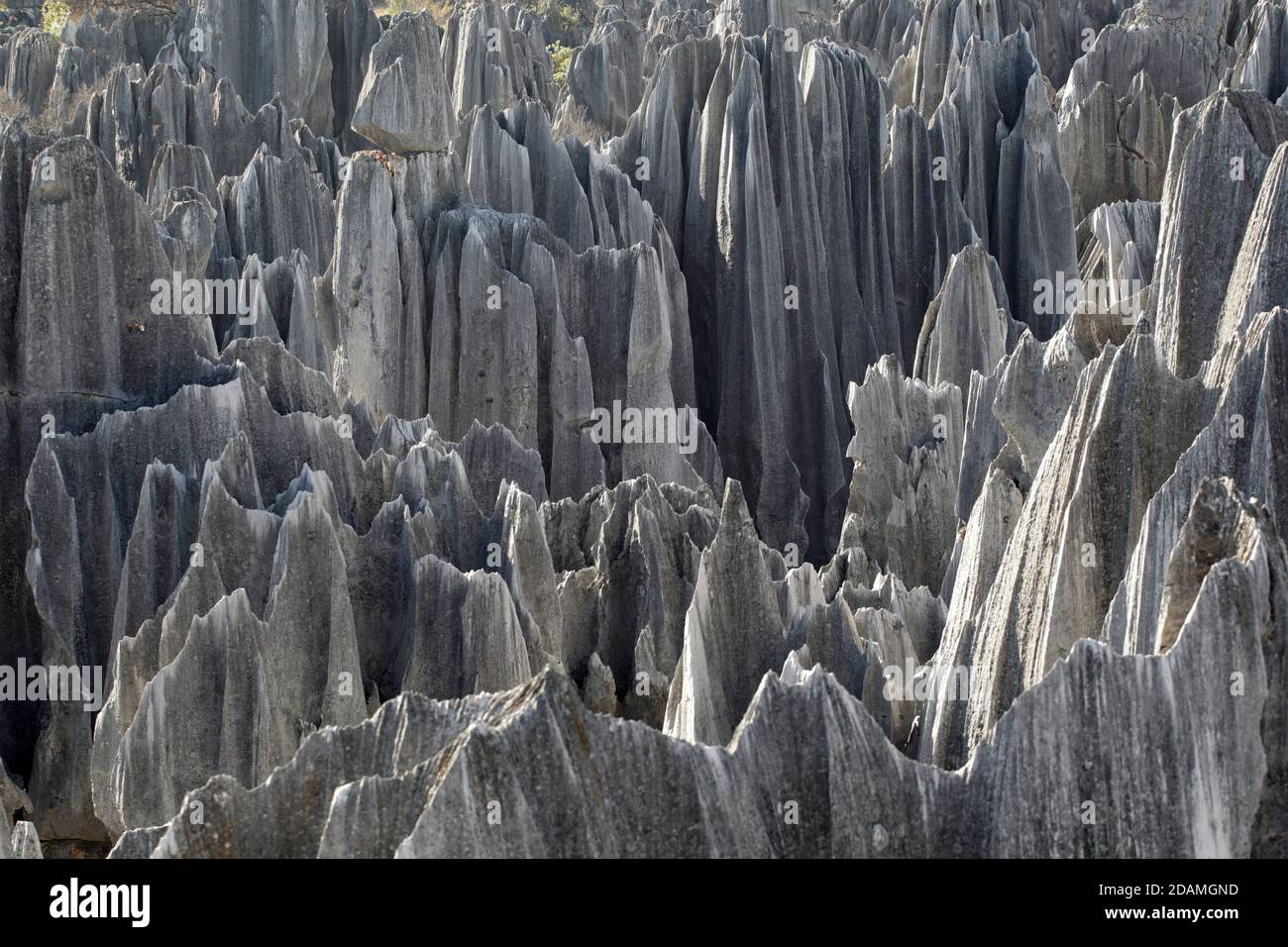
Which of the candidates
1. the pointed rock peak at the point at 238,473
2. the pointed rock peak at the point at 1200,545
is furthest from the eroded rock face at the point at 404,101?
the pointed rock peak at the point at 1200,545

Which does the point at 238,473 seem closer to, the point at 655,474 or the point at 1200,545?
the point at 1200,545

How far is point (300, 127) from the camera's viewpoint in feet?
92.2

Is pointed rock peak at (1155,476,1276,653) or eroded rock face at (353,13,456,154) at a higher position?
eroded rock face at (353,13,456,154)

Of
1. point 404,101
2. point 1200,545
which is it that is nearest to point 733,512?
point 1200,545

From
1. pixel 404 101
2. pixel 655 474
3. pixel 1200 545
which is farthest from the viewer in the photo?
pixel 404 101

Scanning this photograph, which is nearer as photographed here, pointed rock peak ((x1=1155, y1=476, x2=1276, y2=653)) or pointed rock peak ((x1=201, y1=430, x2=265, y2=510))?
pointed rock peak ((x1=1155, y1=476, x2=1276, y2=653))

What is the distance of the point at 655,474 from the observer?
20047mm

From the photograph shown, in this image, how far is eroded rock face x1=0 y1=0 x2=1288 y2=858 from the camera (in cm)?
521

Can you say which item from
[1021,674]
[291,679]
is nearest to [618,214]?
[291,679]

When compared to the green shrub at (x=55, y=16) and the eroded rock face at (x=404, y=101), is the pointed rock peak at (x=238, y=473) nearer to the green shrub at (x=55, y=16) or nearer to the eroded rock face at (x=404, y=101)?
the eroded rock face at (x=404, y=101)

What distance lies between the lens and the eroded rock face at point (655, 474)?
521cm

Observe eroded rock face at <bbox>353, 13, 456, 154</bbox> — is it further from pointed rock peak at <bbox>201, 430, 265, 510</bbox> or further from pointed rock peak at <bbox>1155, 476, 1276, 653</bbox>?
pointed rock peak at <bbox>1155, 476, 1276, 653</bbox>

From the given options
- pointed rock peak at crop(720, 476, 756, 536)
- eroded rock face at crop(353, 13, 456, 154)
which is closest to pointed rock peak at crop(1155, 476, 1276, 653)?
pointed rock peak at crop(720, 476, 756, 536)
